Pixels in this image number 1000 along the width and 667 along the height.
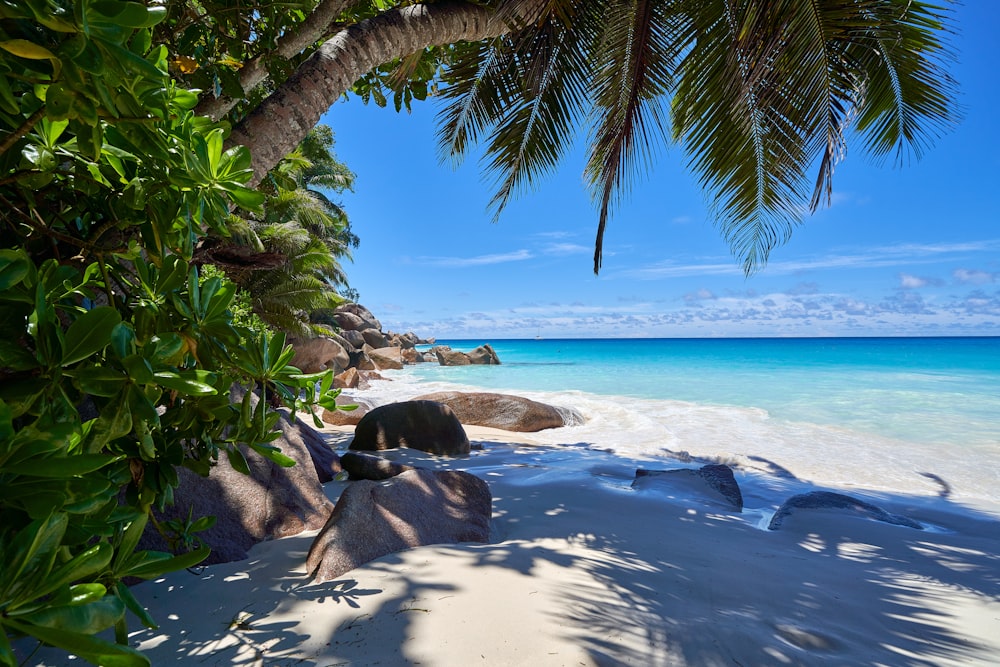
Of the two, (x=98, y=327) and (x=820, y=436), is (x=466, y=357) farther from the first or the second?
(x=98, y=327)

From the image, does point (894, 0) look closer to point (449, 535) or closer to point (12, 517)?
point (449, 535)

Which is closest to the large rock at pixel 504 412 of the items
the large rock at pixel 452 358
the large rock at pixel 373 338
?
the large rock at pixel 452 358

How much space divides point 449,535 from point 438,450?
326 cm

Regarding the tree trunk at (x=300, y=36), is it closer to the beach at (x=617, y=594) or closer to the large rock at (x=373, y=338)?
the beach at (x=617, y=594)

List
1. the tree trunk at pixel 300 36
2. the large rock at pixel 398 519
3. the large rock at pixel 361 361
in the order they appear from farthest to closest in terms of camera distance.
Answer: the large rock at pixel 361 361 < the tree trunk at pixel 300 36 < the large rock at pixel 398 519

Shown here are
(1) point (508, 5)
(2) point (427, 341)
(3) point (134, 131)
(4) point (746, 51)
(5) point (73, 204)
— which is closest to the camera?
(3) point (134, 131)

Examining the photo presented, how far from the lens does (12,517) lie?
0.61 m

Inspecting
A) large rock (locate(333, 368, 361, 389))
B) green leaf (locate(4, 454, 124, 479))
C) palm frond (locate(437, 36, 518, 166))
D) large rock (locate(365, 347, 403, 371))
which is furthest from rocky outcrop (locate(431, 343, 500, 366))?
green leaf (locate(4, 454, 124, 479))

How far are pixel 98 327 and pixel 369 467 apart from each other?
11.6 ft

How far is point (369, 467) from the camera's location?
13.0ft

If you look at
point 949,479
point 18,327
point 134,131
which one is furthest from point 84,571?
point 949,479

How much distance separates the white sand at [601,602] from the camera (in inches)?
57.2

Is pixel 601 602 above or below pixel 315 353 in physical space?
below

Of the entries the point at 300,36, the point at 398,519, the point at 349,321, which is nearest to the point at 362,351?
the point at 349,321
